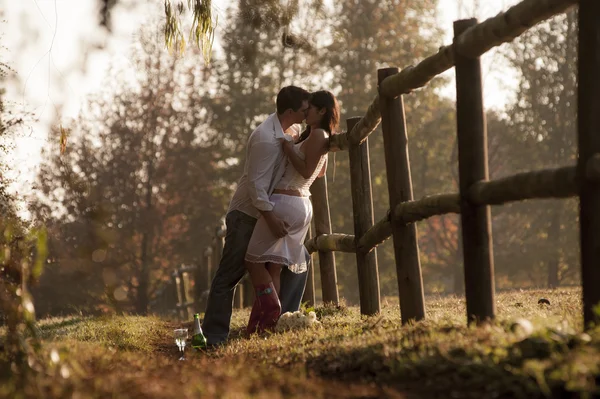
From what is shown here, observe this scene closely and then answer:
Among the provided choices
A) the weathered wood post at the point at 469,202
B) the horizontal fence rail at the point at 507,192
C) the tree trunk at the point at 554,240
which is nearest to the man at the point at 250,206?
the horizontal fence rail at the point at 507,192

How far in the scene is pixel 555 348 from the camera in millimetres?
3643

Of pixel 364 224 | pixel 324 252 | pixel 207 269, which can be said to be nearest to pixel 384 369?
pixel 364 224

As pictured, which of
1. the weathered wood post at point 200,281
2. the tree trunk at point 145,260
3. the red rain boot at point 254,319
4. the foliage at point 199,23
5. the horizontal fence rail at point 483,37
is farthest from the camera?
the tree trunk at point 145,260

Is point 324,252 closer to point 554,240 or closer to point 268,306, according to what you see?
point 268,306

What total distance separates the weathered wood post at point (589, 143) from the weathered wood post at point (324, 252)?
492cm

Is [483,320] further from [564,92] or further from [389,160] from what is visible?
[564,92]

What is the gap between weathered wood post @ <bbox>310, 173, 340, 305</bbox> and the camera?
9.00 m

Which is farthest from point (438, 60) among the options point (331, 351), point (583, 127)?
point (331, 351)

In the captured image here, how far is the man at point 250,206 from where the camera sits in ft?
23.0

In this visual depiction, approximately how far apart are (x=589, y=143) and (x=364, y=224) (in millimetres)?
3630

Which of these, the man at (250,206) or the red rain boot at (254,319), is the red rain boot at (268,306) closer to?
the red rain boot at (254,319)

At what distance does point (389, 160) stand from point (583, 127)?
222cm

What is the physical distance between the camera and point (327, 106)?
7.27 meters

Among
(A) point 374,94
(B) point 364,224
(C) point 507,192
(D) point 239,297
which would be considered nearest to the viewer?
(C) point 507,192
